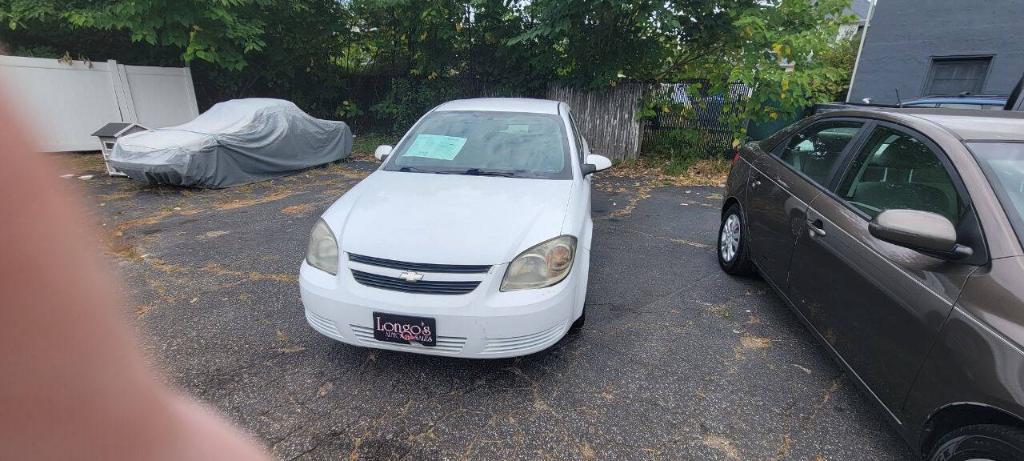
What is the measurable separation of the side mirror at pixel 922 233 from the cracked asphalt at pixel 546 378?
40.8 inches

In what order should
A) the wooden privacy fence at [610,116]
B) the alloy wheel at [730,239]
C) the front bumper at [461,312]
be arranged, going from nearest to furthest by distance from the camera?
the front bumper at [461,312] → the alloy wheel at [730,239] → the wooden privacy fence at [610,116]

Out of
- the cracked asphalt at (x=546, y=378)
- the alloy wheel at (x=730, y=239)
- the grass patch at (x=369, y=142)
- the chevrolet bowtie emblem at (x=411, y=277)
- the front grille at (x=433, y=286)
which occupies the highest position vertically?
the chevrolet bowtie emblem at (x=411, y=277)

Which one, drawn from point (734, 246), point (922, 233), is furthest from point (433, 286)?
point (734, 246)

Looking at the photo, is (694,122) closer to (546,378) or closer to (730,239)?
(730,239)

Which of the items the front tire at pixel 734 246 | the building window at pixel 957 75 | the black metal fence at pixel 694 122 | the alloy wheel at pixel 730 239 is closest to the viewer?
the front tire at pixel 734 246

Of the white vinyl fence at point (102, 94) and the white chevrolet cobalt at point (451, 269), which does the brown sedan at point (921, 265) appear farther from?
the white vinyl fence at point (102, 94)

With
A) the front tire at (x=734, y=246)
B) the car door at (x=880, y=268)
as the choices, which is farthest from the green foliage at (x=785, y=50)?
the car door at (x=880, y=268)

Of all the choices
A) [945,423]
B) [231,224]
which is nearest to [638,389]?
[945,423]

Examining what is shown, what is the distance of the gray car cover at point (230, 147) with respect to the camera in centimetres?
660

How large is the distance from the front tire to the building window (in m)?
10.7

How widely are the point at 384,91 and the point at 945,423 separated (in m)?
12.2

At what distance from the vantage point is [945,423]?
68.7 inches

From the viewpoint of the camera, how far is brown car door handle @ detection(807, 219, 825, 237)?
2.61 m

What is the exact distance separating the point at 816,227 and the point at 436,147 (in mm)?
2650
